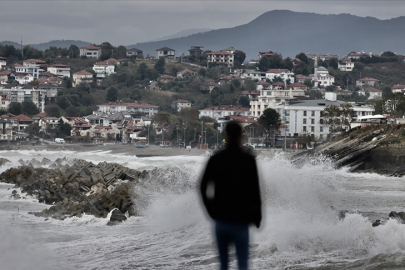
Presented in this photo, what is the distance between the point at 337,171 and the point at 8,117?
2674 inches

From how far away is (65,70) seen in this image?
139 meters

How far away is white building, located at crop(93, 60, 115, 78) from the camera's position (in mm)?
134750

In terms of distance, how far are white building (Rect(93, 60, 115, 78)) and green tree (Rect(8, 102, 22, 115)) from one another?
2828cm

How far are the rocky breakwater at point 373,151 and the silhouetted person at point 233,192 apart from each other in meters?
25.5

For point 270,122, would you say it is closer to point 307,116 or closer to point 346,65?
point 307,116

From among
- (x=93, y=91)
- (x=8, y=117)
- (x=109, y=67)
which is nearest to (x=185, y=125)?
(x=8, y=117)

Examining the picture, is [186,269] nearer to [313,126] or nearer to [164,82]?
[313,126]

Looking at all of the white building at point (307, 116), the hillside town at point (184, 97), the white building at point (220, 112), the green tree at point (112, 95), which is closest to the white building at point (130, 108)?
the hillside town at point (184, 97)

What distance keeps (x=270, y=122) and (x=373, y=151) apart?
111 feet

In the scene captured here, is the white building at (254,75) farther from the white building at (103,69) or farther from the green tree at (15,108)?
the green tree at (15,108)

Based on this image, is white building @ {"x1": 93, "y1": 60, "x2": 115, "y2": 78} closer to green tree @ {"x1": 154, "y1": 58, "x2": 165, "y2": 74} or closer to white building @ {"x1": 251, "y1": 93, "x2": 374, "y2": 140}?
green tree @ {"x1": 154, "y1": 58, "x2": 165, "y2": 74}

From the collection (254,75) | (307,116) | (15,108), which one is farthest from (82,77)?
(307,116)

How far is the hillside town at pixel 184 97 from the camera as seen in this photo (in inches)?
2863

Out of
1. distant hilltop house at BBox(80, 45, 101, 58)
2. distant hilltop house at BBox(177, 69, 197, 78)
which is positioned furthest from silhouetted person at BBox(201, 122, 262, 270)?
distant hilltop house at BBox(80, 45, 101, 58)
